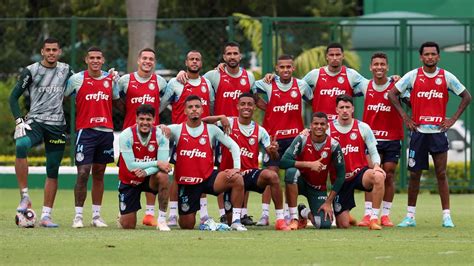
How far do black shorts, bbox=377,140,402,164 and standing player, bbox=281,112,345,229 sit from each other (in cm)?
109

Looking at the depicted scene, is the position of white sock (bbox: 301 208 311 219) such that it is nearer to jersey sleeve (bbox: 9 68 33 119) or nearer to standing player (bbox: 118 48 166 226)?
standing player (bbox: 118 48 166 226)

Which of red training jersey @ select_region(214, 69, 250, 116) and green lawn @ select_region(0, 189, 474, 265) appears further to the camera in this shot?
red training jersey @ select_region(214, 69, 250, 116)

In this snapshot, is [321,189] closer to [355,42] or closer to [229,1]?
[355,42]

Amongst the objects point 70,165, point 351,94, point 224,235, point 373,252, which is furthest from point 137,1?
point 373,252

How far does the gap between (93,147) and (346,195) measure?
9.93ft

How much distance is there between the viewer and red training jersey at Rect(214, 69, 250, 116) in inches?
715

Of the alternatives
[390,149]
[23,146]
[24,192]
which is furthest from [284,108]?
[24,192]

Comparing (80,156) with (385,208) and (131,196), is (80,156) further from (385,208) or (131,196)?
(385,208)

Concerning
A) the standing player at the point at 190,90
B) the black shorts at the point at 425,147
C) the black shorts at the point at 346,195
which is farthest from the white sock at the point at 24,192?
the black shorts at the point at 425,147

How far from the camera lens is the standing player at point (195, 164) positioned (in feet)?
55.0

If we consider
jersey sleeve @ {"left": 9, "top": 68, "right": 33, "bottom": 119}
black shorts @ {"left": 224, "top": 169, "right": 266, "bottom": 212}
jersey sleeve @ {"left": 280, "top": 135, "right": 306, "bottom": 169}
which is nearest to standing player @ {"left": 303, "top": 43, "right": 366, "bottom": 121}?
jersey sleeve @ {"left": 280, "top": 135, "right": 306, "bottom": 169}

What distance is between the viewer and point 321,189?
17359 mm

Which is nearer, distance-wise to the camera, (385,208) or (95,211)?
(95,211)

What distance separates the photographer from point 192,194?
55.6 ft
